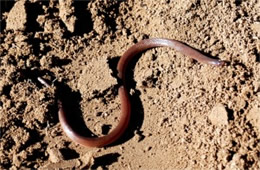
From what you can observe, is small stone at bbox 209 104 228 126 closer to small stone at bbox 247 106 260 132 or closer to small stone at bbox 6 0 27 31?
small stone at bbox 247 106 260 132

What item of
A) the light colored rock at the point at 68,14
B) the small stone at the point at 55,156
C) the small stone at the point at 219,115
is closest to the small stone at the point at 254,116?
the small stone at the point at 219,115

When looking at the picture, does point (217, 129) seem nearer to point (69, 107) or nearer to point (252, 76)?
point (252, 76)

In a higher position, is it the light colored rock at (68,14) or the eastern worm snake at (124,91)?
the light colored rock at (68,14)

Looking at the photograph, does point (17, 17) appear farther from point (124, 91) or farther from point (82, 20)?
point (124, 91)

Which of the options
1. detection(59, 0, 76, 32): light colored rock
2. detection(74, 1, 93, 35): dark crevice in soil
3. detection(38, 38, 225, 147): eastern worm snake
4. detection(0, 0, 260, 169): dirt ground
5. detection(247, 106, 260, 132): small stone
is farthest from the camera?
detection(74, 1, 93, 35): dark crevice in soil

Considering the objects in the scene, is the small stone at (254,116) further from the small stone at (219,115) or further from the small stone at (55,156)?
the small stone at (55,156)

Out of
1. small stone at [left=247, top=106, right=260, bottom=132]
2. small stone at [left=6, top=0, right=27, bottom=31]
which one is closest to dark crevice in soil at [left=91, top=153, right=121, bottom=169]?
small stone at [left=247, top=106, right=260, bottom=132]

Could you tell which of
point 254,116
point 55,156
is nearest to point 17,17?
point 55,156
